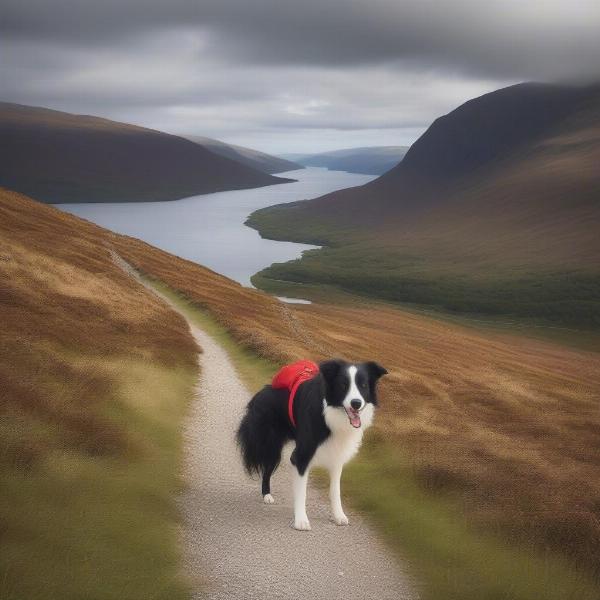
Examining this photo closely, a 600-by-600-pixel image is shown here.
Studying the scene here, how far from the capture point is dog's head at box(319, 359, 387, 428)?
12.5 metres

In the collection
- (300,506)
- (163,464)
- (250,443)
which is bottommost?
(163,464)

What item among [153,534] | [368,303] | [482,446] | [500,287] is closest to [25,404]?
[153,534]

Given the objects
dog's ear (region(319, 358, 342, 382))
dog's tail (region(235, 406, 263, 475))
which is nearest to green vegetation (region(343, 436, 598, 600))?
dog's tail (region(235, 406, 263, 475))

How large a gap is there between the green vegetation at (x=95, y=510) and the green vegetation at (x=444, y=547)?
5119mm

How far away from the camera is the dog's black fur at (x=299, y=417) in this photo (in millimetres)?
12789

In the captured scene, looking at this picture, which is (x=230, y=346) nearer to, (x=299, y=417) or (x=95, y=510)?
(x=95, y=510)

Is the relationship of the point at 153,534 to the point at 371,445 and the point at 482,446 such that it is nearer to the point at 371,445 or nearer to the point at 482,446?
the point at 371,445

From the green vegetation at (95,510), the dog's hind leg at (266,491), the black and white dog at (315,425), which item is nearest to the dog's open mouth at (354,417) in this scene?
the black and white dog at (315,425)

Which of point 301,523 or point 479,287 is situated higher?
point 301,523

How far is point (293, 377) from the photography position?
15039mm

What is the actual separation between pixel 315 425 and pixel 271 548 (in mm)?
2842

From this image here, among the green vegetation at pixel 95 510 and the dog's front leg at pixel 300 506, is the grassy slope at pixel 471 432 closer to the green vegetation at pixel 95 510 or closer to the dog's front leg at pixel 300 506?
the dog's front leg at pixel 300 506

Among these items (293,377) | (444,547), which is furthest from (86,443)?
(444,547)

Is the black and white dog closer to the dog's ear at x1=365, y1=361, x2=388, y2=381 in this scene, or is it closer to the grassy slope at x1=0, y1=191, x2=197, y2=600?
the dog's ear at x1=365, y1=361, x2=388, y2=381
